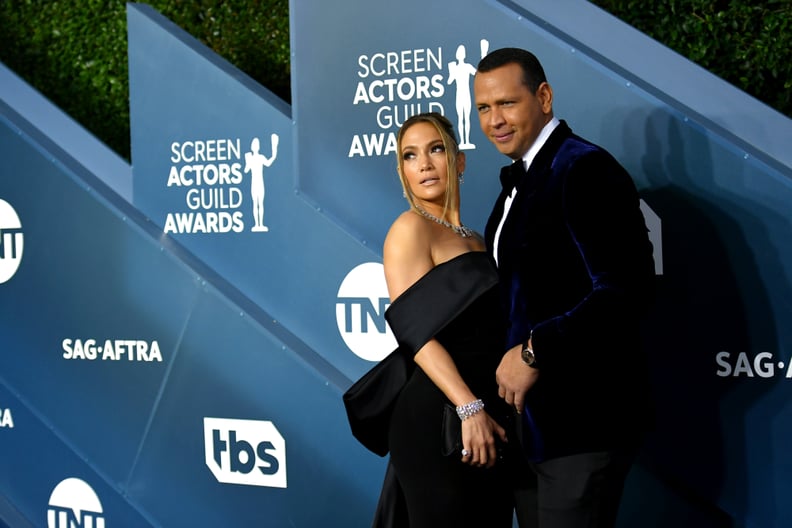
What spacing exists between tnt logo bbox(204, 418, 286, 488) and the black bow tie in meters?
1.84

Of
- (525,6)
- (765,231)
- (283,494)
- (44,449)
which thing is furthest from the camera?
(44,449)

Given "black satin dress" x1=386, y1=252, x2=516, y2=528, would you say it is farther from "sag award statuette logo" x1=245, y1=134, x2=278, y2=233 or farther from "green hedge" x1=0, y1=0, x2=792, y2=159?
"green hedge" x1=0, y1=0, x2=792, y2=159

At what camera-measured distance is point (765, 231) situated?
3.24 meters

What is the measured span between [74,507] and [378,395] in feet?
7.79

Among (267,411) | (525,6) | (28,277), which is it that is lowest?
(267,411)

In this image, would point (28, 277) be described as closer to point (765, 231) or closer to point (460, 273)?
point (460, 273)

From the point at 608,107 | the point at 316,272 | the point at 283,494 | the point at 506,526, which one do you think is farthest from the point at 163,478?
the point at 608,107

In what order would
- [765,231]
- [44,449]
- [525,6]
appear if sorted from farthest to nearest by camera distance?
Answer: [44,449] → [525,6] → [765,231]

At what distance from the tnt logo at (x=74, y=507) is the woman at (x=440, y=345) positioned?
7.37ft

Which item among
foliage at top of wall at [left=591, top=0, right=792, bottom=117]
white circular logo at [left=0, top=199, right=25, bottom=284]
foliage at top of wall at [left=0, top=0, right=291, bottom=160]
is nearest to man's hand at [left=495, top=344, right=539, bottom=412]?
foliage at top of wall at [left=591, top=0, right=792, bottom=117]

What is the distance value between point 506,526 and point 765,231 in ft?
3.79

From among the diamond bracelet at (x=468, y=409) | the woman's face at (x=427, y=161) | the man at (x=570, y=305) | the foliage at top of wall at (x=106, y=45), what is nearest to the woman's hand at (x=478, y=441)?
the diamond bracelet at (x=468, y=409)

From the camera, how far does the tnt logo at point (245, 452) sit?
4273 mm

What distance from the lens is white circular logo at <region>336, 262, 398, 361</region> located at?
417 cm
